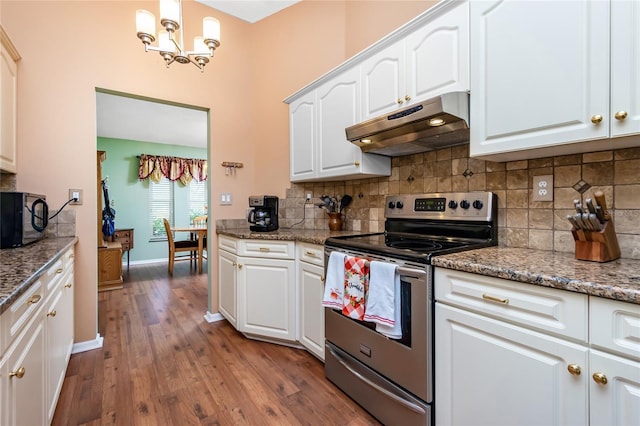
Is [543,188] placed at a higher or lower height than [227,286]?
higher

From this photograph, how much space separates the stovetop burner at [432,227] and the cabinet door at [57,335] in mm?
1422

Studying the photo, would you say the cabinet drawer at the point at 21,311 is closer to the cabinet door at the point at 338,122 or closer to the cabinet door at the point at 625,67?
the cabinet door at the point at 338,122

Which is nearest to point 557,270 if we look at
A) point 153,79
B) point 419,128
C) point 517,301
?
point 517,301

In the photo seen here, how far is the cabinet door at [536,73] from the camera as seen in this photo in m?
1.08

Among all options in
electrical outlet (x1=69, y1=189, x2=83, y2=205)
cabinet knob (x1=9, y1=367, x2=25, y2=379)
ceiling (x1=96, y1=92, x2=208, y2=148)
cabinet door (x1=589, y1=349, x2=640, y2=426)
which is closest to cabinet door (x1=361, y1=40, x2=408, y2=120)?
cabinet door (x1=589, y1=349, x2=640, y2=426)

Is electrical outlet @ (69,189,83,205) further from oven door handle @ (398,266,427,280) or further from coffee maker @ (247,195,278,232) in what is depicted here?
oven door handle @ (398,266,427,280)

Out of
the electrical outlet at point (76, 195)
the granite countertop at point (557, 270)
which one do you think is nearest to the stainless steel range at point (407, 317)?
the granite countertop at point (557, 270)

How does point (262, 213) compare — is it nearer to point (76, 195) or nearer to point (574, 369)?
point (76, 195)

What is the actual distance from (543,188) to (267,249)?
5.73 feet

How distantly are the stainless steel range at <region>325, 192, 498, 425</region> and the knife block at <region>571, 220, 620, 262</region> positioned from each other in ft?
1.33

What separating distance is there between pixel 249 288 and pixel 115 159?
485 cm

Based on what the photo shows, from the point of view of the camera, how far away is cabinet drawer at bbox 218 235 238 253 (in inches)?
97.5

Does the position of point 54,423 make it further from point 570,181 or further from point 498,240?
point 570,181

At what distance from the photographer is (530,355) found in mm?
1013
